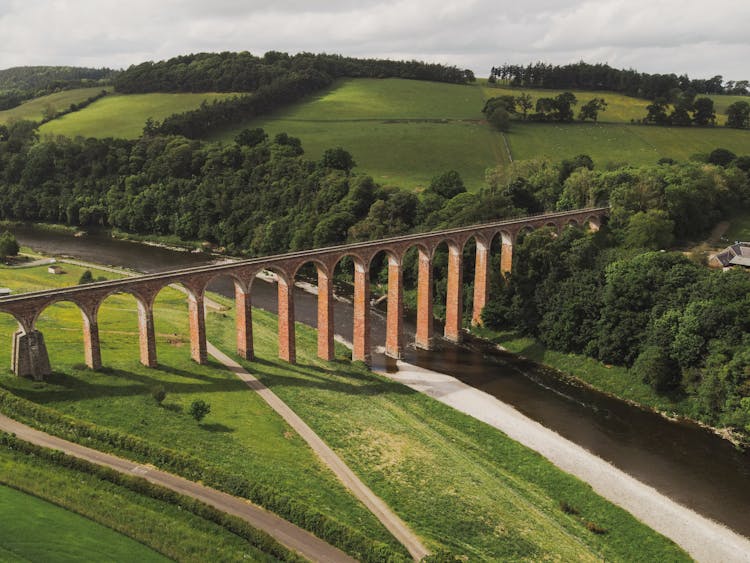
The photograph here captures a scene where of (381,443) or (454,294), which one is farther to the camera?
(454,294)

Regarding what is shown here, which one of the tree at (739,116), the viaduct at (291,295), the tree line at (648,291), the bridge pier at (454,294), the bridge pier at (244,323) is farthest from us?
the tree at (739,116)

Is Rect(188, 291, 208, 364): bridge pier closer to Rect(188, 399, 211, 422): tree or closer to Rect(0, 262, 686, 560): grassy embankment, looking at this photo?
Rect(0, 262, 686, 560): grassy embankment

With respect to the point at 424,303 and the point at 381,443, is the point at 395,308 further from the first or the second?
the point at 381,443

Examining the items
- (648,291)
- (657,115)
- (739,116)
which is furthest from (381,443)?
(739,116)

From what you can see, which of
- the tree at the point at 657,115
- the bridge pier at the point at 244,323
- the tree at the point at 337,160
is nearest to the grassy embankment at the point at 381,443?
the bridge pier at the point at 244,323

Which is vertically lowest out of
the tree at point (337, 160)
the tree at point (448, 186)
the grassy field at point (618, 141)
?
the tree at point (448, 186)

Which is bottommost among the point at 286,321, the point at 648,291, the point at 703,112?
the point at 286,321

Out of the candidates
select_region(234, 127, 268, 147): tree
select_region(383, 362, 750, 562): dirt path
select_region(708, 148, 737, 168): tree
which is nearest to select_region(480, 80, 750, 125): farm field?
select_region(708, 148, 737, 168): tree

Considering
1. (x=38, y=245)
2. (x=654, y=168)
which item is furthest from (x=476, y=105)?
(x=38, y=245)

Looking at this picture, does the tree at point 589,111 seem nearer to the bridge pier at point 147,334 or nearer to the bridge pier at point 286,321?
the bridge pier at point 286,321
